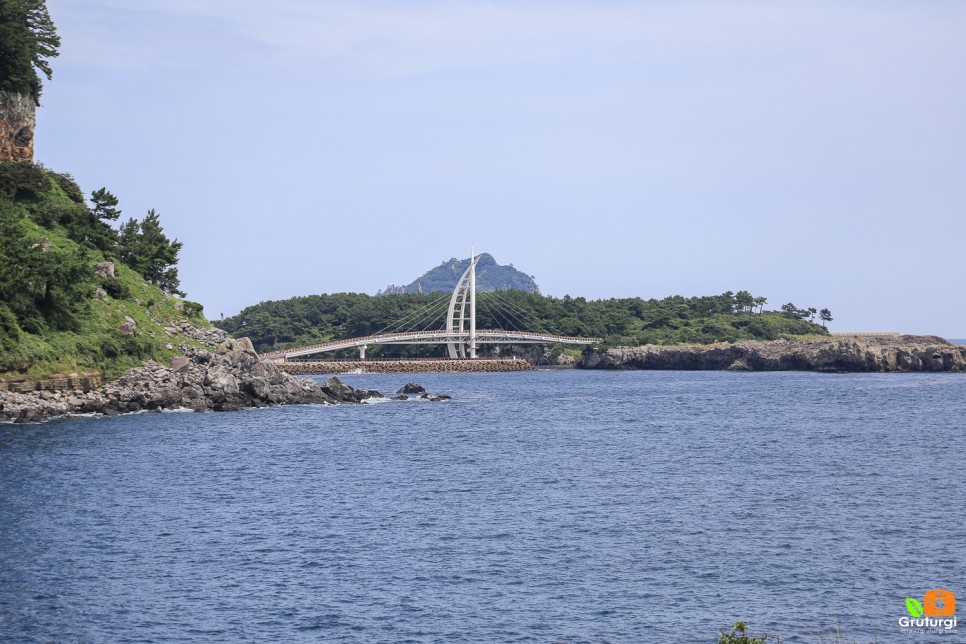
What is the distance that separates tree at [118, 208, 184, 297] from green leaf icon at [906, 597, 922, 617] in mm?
70994

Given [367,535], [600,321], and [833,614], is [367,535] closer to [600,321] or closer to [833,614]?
[833,614]

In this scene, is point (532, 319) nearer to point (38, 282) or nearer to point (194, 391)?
point (194, 391)

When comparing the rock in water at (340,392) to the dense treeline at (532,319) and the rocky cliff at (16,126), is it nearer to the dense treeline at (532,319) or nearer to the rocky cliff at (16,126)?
the rocky cliff at (16,126)

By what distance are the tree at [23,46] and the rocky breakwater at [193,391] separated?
1022 inches

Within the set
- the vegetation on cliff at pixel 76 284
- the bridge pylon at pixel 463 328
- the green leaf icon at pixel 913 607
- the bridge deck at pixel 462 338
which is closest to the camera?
the green leaf icon at pixel 913 607

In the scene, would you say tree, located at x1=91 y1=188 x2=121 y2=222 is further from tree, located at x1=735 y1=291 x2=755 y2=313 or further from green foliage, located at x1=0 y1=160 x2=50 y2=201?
tree, located at x1=735 y1=291 x2=755 y2=313

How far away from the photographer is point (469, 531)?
3191 centimetres

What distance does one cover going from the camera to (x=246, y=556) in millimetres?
28766

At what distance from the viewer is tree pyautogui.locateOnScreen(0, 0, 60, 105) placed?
77188 millimetres

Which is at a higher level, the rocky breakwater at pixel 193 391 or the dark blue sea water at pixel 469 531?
the rocky breakwater at pixel 193 391

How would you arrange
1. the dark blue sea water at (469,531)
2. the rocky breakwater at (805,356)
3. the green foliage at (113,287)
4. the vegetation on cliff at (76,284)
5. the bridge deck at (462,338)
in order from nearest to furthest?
the dark blue sea water at (469,531)
the vegetation on cliff at (76,284)
the green foliage at (113,287)
the rocky breakwater at (805,356)
the bridge deck at (462,338)

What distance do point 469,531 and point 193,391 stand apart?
41.3 m

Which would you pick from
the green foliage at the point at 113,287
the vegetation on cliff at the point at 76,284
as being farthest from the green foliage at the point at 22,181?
the green foliage at the point at 113,287

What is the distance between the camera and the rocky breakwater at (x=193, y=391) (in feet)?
194
